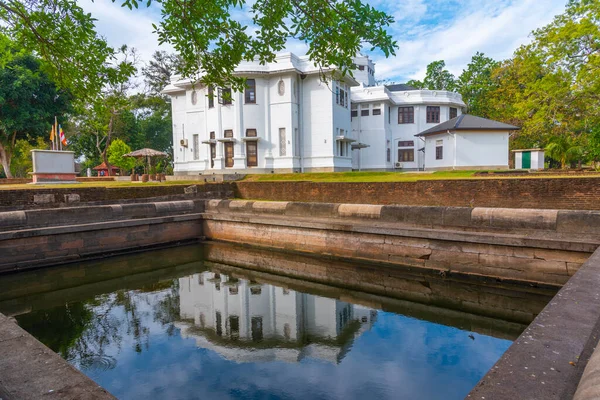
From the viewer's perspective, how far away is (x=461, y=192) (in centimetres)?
1147

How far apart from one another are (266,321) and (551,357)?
18.5ft

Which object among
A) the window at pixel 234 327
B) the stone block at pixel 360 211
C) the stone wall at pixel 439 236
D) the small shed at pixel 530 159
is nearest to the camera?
the window at pixel 234 327

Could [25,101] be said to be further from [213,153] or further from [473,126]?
[473,126]

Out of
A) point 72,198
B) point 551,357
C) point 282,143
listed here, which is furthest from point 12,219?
point 282,143

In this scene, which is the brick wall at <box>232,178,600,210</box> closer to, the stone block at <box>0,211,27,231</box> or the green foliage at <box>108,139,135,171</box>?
the stone block at <box>0,211,27,231</box>

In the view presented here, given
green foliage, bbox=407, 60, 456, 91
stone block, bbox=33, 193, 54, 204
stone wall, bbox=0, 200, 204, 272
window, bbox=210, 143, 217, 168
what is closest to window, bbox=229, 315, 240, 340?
stone wall, bbox=0, 200, 204, 272

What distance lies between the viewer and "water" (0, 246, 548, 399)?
5.31 meters

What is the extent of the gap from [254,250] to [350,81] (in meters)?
21.9

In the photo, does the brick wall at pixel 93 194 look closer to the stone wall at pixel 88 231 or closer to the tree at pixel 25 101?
the stone wall at pixel 88 231

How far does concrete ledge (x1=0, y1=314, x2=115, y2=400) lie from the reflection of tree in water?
2.58 meters

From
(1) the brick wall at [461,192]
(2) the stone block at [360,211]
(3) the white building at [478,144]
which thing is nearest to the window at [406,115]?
(3) the white building at [478,144]

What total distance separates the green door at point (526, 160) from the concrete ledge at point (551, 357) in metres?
23.4

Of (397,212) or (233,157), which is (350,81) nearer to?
(233,157)

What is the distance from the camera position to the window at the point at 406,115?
37000 mm
